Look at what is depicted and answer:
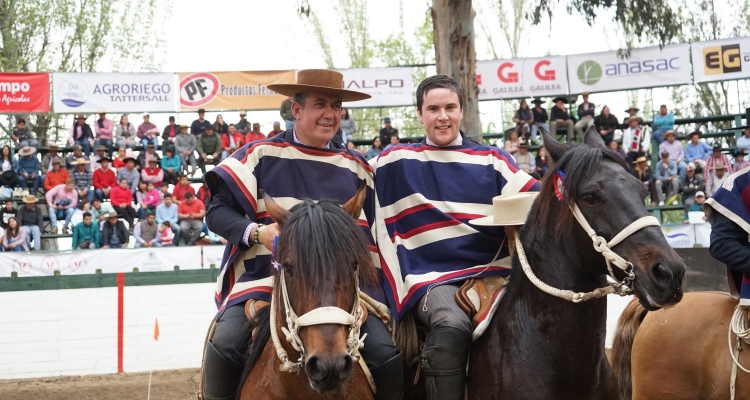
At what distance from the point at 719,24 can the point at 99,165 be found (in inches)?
942

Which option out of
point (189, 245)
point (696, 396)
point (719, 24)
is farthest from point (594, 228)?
point (719, 24)

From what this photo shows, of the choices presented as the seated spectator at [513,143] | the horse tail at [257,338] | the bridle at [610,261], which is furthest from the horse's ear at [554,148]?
the seated spectator at [513,143]

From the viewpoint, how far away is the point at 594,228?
346cm

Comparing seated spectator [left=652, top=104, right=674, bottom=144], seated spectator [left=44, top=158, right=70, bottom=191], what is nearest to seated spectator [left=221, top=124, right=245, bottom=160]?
seated spectator [left=44, top=158, right=70, bottom=191]

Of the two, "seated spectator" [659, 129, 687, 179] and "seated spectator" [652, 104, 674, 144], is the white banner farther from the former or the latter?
"seated spectator" [659, 129, 687, 179]

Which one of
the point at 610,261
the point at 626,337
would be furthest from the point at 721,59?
the point at 610,261

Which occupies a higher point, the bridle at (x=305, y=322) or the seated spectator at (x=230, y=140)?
the seated spectator at (x=230, y=140)

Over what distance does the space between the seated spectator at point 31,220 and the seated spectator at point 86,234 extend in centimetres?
108

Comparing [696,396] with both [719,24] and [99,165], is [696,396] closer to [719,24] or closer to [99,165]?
[99,165]

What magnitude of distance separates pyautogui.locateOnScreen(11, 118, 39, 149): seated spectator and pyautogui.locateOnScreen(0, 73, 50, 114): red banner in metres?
→ 0.35

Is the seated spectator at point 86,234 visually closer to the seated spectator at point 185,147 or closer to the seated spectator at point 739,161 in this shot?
the seated spectator at point 185,147

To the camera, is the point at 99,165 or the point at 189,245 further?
the point at 99,165

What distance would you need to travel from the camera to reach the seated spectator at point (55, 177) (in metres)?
18.6

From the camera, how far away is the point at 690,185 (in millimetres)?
19203
